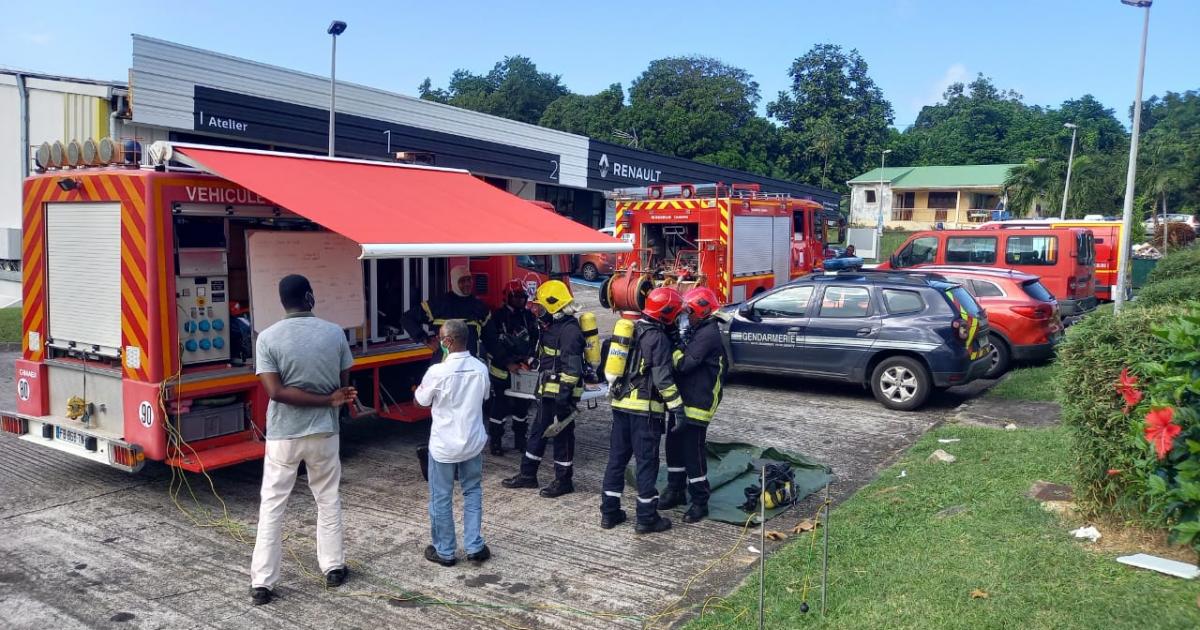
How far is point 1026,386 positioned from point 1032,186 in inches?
1492

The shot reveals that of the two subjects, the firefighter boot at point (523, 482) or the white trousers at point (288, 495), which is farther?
the firefighter boot at point (523, 482)

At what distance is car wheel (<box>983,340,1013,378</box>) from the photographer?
1201 cm

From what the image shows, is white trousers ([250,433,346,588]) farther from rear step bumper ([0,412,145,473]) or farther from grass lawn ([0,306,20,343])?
grass lawn ([0,306,20,343])

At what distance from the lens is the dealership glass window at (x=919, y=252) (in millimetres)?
16125

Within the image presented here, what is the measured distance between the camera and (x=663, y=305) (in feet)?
20.5

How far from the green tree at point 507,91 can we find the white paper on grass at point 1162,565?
6548 centimetres

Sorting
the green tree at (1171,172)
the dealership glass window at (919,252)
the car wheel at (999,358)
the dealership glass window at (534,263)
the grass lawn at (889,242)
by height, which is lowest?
the car wheel at (999,358)

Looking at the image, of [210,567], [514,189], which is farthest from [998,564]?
[514,189]

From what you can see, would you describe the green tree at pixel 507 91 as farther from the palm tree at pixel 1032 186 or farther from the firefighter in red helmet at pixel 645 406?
the firefighter in red helmet at pixel 645 406

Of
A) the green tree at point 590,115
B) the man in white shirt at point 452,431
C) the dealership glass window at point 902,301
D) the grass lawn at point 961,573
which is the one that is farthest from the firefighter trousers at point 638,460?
the green tree at point 590,115

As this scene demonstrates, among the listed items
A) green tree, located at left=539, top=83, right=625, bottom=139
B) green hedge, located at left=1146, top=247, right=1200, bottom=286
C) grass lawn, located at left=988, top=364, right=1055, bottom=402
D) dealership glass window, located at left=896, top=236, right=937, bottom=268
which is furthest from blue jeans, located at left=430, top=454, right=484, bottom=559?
green tree, located at left=539, top=83, right=625, bottom=139

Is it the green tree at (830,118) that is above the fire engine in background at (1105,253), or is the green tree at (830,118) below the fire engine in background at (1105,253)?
above

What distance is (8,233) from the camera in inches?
Result: 627

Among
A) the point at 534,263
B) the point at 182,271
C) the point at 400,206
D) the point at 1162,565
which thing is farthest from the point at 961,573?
the point at 534,263
